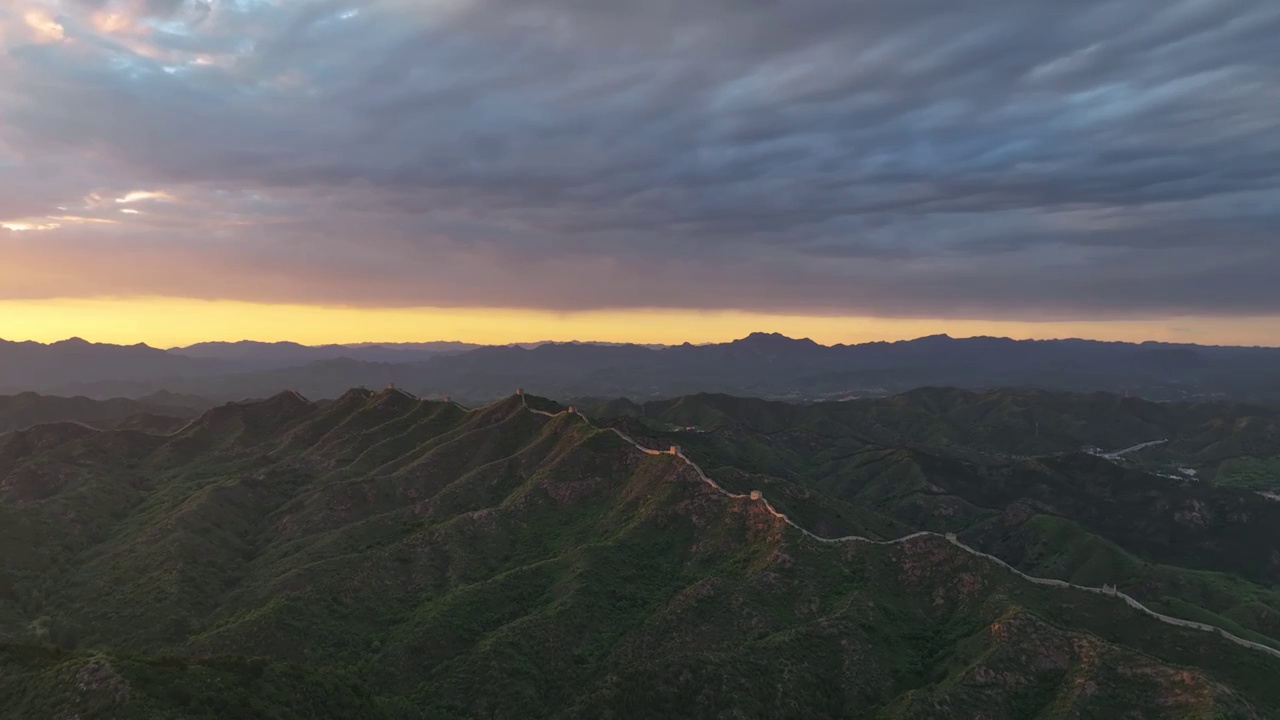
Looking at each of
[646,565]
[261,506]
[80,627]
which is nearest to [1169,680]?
[646,565]

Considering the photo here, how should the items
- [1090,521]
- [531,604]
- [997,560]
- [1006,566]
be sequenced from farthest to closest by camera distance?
[1090,521], [997,560], [531,604], [1006,566]

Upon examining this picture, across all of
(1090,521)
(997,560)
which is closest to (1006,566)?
(997,560)

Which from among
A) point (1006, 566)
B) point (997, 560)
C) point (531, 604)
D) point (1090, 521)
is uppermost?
point (997, 560)

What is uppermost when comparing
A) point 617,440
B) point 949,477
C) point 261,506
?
point 617,440

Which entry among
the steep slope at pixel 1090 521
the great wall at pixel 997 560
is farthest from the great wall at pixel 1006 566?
the steep slope at pixel 1090 521

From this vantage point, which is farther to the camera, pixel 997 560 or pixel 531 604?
pixel 997 560

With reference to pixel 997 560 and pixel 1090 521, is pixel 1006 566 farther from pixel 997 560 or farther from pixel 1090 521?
pixel 1090 521

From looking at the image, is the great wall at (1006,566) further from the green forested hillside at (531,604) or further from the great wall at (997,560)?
the green forested hillside at (531,604)

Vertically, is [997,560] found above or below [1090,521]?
above

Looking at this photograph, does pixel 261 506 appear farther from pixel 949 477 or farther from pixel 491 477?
pixel 949 477
